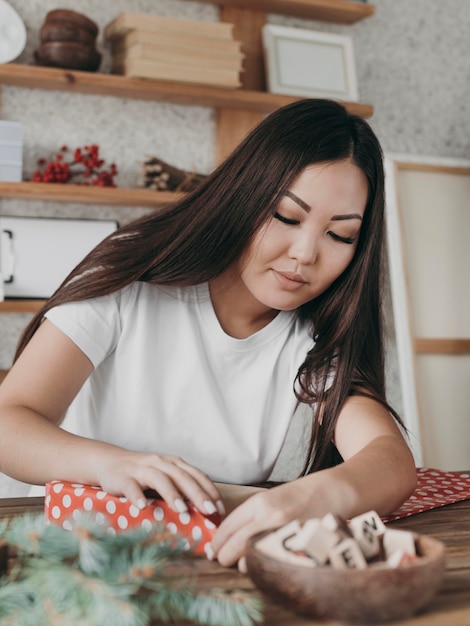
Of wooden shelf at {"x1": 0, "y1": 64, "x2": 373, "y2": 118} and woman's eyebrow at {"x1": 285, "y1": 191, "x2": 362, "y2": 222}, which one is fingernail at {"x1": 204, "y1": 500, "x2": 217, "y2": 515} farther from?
wooden shelf at {"x1": 0, "y1": 64, "x2": 373, "y2": 118}

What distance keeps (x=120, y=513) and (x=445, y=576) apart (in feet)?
1.13

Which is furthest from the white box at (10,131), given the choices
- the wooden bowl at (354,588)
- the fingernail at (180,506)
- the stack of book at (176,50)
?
the wooden bowl at (354,588)

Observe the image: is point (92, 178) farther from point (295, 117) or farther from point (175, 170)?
point (295, 117)

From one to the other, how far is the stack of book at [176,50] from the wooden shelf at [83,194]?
1.26 feet

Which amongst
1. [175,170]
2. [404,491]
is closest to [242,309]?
[404,491]

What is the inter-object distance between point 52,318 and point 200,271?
0.84 ft

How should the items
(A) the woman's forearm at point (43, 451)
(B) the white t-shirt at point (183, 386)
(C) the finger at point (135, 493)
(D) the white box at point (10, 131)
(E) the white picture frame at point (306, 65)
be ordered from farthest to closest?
(E) the white picture frame at point (306, 65) → (D) the white box at point (10, 131) → (B) the white t-shirt at point (183, 386) → (A) the woman's forearm at point (43, 451) → (C) the finger at point (135, 493)

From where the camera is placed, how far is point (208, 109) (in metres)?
3.10

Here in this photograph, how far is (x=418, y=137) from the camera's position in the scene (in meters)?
3.46

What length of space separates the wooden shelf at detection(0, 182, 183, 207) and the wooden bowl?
215 centimetres

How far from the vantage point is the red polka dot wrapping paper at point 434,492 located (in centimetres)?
111

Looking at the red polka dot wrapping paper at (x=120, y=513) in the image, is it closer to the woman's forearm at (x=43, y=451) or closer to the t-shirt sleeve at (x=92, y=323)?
the woman's forearm at (x=43, y=451)

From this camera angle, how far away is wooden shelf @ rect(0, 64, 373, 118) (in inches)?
105

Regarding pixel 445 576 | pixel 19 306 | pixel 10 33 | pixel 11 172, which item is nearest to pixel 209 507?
pixel 445 576
